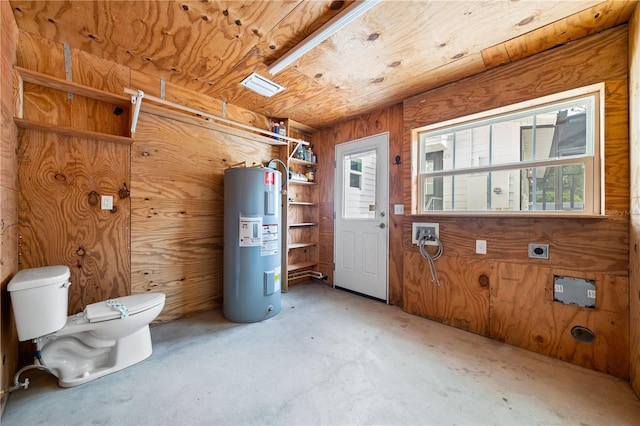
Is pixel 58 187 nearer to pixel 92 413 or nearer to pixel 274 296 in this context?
pixel 92 413

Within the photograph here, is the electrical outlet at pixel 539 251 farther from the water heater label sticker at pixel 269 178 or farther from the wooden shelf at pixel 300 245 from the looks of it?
the wooden shelf at pixel 300 245

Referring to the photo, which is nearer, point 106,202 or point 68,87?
point 68,87

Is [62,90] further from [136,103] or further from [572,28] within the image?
[572,28]

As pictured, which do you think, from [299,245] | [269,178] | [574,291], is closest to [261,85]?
[269,178]

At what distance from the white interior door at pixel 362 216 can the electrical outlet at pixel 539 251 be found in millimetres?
1368

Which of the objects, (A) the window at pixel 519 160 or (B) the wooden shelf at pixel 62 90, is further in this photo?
(A) the window at pixel 519 160

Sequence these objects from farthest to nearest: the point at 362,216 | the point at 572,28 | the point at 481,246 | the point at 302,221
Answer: the point at 302,221
the point at 362,216
the point at 481,246
the point at 572,28

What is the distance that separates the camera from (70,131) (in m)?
1.82

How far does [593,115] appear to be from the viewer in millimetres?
1810

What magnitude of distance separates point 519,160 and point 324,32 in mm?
1987

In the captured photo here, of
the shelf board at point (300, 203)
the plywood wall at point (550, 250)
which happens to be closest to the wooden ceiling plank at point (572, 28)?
the plywood wall at point (550, 250)

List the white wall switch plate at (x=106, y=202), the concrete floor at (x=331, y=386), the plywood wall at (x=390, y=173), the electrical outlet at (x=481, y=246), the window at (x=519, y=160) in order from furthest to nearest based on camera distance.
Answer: the plywood wall at (x=390, y=173) < the electrical outlet at (x=481, y=246) < the white wall switch plate at (x=106, y=202) < the window at (x=519, y=160) < the concrete floor at (x=331, y=386)

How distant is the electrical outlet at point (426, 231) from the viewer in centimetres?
248

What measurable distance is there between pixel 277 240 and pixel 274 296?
594mm
